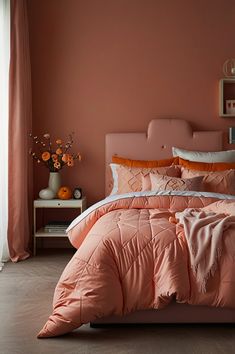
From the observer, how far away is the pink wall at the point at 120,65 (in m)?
4.88

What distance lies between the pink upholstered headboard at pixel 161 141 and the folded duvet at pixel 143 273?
1979mm

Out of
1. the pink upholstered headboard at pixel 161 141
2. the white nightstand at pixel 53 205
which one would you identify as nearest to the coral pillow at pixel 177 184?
the pink upholstered headboard at pixel 161 141

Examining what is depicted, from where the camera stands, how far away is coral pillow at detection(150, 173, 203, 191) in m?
4.00

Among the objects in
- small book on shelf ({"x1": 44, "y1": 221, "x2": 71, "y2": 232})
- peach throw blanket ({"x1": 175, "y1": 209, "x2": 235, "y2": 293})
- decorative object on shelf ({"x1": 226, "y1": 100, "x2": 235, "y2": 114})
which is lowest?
small book on shelf ({"x1": 44, "y1": 221, "x2": 71, "y2": 232})

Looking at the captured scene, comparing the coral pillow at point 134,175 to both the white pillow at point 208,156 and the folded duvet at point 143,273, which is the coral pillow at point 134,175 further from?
the folded duvet at point 143,273

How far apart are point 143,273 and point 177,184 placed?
1.49m

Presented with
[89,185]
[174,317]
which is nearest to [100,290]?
[174,317]

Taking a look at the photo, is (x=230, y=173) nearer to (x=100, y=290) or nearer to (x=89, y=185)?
(x=89, y=185)

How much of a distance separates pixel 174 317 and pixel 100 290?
482 mm

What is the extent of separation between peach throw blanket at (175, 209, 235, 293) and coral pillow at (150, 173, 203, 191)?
103 centimetres

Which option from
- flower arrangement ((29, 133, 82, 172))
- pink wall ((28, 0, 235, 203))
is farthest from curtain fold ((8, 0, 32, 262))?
pink wall ((28, 0, 235, 203))

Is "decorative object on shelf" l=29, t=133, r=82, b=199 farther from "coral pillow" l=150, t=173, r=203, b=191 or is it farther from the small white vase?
"coral pillow" l=150, t=173, r=203, b=191

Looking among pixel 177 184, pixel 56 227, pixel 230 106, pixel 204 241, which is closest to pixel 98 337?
pixel 204 241

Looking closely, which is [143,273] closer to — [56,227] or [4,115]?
[56,227]
